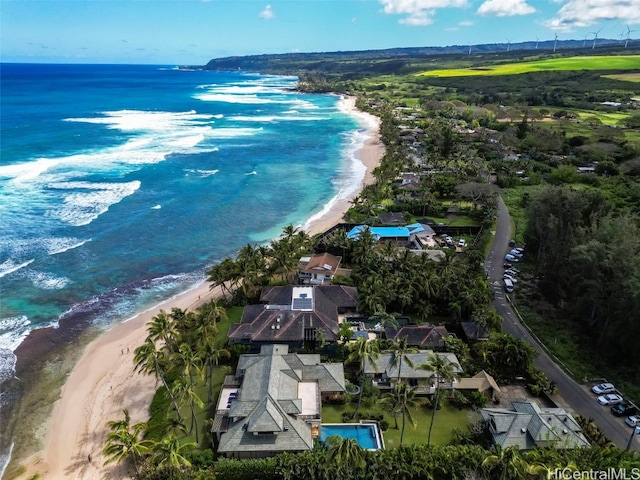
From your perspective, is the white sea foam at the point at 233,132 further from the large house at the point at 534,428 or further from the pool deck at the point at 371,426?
the large house at the point at 534,428

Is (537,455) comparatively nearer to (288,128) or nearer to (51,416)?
(51,416)

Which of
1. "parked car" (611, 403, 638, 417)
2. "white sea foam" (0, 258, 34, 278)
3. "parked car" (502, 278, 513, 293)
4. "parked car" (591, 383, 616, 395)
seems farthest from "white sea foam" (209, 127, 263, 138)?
"parked car" (611, 403, 638, 417)

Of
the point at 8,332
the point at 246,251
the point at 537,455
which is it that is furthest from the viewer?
the point at 246,251

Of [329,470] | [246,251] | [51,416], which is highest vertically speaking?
[246,251]

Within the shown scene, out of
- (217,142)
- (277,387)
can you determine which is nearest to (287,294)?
(277,387)

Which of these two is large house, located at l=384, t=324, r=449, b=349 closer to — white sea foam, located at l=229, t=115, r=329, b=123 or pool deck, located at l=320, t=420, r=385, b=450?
pool deck, located at l=320, t=420, r=385, b=450

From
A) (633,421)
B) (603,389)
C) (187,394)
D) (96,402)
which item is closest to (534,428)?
(633,421)

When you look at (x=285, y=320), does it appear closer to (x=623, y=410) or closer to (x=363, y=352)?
(x=363, y=352)
